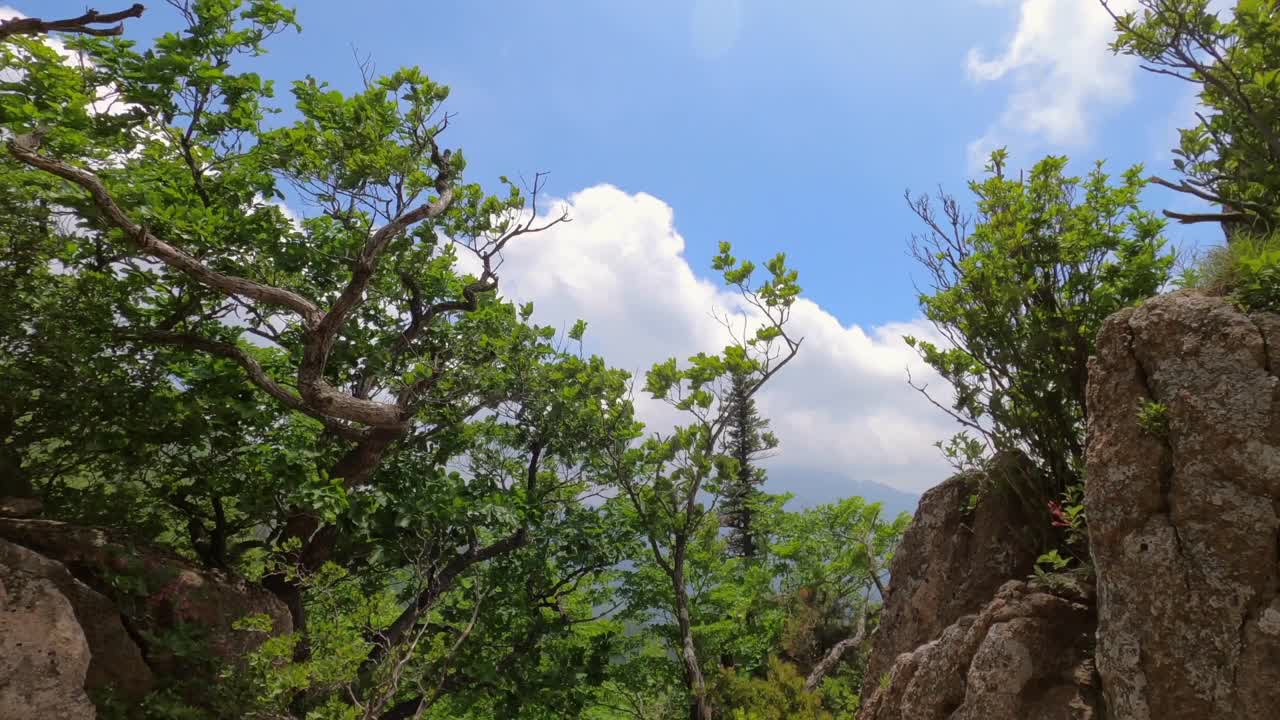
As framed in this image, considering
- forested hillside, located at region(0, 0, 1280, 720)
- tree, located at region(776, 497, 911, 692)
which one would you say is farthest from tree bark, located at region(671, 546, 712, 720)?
tree, located at region(776, 497, 911, 692)

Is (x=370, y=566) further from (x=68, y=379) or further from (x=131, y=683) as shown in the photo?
(x=68, y=379)

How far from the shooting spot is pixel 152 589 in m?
8.48

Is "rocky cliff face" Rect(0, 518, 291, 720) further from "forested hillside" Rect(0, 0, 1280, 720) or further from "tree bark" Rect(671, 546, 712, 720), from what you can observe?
"tree bark" Rect(671, 546, 712, 720)

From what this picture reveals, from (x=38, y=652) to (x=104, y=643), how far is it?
1.51 m

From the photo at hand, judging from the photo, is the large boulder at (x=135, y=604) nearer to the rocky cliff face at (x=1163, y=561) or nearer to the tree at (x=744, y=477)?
the rocky cliff face at (x=1163, y=561)

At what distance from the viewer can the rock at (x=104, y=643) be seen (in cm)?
770

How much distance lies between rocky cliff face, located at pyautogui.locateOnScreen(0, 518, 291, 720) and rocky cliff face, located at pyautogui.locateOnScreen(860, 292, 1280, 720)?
9615mm

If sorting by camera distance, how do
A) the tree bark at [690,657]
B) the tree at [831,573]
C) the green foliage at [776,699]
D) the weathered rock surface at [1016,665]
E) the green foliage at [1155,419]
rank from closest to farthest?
1. the green foliage at [1155,419]
2. the weathered rock surface at [1016,665]
3. the green foliage at [776,699]
4. the tree bark at [690,657]
5. the tree at [831,573]

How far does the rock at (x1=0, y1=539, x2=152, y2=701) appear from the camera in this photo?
7.70 m

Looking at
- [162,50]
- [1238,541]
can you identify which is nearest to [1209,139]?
[1238,541]

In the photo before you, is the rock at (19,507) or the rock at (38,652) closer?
the rock at (38,652)

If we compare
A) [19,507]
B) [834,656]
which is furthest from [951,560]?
[19,507]

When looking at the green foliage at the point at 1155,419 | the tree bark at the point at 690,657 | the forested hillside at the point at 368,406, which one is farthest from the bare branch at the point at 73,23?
the tree bark at the point at 690,657

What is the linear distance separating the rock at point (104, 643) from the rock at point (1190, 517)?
449 inches
